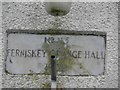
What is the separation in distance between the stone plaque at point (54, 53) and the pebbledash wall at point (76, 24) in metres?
0.03

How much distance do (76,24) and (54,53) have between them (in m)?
0.21

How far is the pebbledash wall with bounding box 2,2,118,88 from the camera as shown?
2.04 m

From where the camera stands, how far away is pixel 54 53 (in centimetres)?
206

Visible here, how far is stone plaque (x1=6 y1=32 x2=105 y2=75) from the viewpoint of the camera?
2053mm

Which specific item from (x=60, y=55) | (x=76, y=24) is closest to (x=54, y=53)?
(x=60, y=55)

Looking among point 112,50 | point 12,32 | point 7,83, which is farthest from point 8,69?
point 112,50

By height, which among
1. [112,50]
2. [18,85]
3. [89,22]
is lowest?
[18,85]

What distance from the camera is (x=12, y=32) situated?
2080 millimetres

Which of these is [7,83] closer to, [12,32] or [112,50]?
[12,32]

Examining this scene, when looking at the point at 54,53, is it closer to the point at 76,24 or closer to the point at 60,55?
the point at 60,55

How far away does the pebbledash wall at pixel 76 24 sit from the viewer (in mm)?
2045

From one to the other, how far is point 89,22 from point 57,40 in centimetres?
21

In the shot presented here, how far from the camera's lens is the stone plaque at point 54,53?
80.8 inches

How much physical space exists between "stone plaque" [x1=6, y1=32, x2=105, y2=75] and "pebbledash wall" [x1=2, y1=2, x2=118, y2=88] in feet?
0.11
